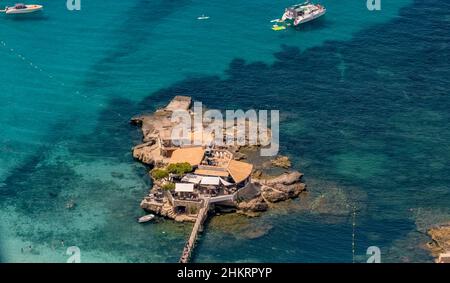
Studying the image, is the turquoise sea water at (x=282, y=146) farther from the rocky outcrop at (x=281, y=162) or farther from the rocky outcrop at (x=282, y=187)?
the rocky outcrop at (x=282, y=187)

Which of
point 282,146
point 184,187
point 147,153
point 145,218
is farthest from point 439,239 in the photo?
point 147,153

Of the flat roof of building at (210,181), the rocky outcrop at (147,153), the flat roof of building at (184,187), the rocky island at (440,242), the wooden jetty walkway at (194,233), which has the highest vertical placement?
the rocky outcrop at (147,153)

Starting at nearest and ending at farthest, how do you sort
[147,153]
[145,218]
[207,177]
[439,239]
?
[439,239], [145,218], [207,177], [147,153]

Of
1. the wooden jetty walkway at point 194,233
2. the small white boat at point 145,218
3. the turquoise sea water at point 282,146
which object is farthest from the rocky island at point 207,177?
the turquoise sea water at point 282,146

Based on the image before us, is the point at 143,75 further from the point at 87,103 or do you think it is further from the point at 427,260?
the point at 427,260

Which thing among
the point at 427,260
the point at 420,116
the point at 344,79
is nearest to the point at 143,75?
the point at 344,79

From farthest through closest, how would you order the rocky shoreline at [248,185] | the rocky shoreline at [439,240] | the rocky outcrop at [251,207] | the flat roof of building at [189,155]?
the flat roof of building at [189,155]
the rocky shoreline at [248,185]
the rocky outcrop at [251,207]
the rocky shoreline at [439,240]

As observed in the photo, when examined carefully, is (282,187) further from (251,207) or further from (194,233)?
(194,233)
